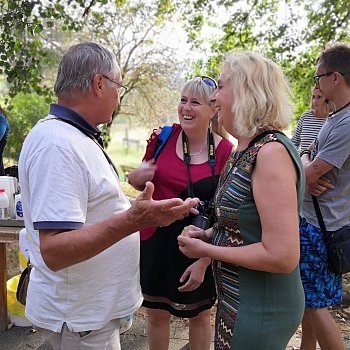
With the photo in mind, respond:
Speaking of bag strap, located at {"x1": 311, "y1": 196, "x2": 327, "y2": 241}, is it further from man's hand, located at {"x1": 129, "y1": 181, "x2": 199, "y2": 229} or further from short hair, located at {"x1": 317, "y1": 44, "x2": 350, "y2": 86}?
man's hand, located at {"x1": 129, "y1": 181, "x2": 199, "y2": 229}

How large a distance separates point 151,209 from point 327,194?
133cm

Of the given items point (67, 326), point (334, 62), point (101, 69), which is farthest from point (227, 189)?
point (334, 62)

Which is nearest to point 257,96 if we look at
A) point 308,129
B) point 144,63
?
point 308,129

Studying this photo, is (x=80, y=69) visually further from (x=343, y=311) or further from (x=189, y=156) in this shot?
(x=343, y=311)

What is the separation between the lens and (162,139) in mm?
2564

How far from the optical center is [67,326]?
156 cm

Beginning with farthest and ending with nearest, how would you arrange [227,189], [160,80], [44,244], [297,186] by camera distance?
1. [160,80]
2. [227,189]
3. [297,186]
4. [44,244]

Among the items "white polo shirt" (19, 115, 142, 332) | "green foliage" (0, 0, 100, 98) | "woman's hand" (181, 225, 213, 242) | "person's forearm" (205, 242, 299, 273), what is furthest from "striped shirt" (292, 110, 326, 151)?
"green foliage" (0, 0, 100, 98)

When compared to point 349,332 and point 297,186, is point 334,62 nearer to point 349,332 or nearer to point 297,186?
point 297,186

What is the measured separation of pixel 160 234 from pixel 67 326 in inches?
39.2

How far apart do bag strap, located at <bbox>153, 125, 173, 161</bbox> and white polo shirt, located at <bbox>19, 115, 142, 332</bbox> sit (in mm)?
873

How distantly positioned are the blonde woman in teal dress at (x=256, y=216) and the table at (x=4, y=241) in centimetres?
166

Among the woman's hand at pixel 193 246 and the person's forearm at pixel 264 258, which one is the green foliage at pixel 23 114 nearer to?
the woman's hand at pixel 193 246

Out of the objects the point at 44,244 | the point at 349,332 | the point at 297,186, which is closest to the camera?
the point at 44,244
